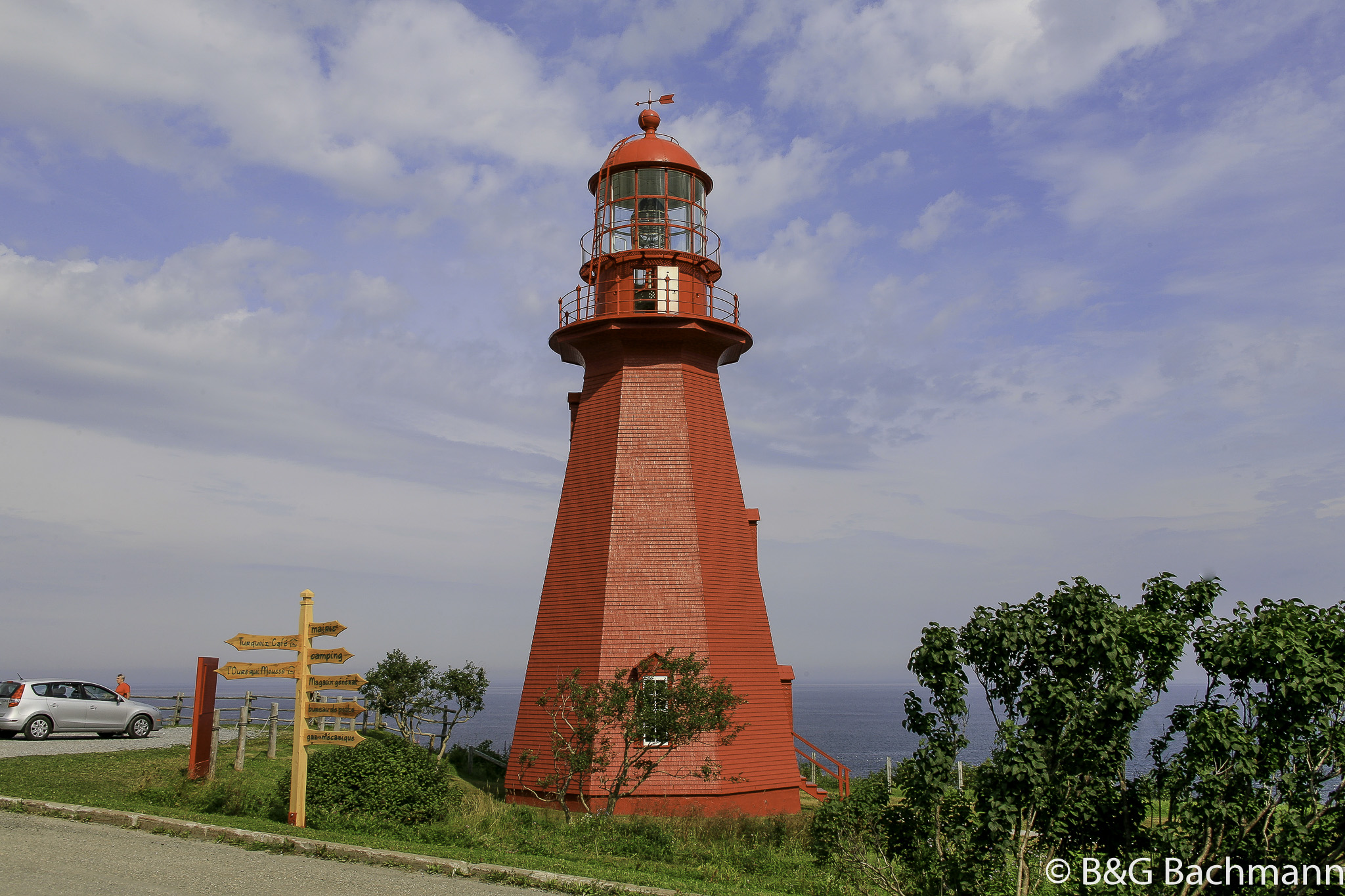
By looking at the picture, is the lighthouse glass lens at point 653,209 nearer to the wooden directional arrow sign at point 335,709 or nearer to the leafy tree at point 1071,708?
the wooden directional arrow sign at point 335,709

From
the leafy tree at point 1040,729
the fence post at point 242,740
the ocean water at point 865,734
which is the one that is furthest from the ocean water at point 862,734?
the leafy tree at point 1040,729

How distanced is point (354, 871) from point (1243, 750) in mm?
8484

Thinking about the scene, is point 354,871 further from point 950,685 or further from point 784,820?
point 784,820

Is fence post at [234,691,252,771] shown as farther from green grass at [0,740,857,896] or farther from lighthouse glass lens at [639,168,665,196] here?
lighthouse glass lens at [639,168,665,196]

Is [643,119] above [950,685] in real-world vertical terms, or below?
above

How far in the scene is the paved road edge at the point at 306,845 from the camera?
30.4ft

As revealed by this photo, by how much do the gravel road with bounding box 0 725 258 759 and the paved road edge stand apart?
6.48 meters

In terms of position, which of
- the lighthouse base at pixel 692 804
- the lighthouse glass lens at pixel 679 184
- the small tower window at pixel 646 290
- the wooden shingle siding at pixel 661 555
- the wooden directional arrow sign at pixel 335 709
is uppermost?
the lighthouse glass lens at pixel 679 184

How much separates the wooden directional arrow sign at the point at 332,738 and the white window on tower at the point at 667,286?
10389mm

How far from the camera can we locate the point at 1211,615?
8.59 m

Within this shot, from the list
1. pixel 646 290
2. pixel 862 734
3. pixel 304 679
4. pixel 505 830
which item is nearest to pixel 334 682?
pixel 304 679

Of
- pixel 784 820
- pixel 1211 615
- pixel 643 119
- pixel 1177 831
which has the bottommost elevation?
pixel 784 820

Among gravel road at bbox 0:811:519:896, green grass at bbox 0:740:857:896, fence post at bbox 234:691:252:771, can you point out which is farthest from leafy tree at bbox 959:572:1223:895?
fence post at bbox 234:691:252:771

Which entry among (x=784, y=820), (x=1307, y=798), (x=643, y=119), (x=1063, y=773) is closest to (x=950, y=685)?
(x=1063, y=773)
